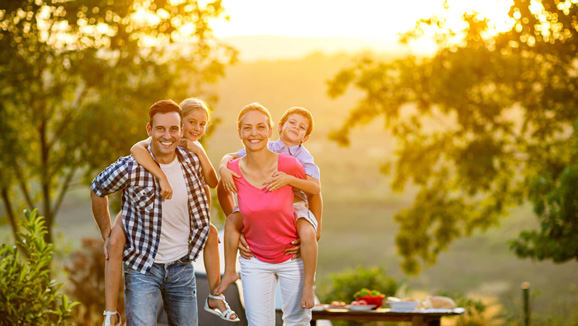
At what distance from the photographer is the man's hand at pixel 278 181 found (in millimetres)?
3736

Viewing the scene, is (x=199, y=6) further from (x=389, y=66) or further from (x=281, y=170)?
(x=281, y=170)

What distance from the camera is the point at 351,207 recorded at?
5372 cm

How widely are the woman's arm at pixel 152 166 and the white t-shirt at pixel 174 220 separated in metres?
0.05

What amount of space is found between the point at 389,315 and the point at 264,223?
3.62 metres

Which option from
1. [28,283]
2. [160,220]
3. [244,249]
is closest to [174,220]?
[160,220]

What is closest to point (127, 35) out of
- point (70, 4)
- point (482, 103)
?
point (70, 4)

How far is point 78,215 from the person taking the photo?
151ft

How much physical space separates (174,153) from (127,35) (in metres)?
9.61

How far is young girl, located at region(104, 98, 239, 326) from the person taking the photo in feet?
12.2

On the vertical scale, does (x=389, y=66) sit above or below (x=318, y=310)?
above

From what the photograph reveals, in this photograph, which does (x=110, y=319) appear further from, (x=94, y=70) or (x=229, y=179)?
(x=94, y=70)

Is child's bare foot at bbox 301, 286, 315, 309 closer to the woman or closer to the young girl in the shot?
the woman

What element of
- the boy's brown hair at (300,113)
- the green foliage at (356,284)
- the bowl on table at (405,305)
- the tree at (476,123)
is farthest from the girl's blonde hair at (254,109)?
the green foliage at (356,284)

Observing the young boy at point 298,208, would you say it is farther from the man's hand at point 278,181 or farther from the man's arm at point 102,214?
the man's arm at point 102,214
